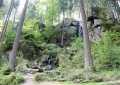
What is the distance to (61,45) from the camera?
25.9m

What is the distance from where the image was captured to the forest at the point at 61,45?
1399 cm

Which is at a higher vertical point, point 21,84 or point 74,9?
point 74,9

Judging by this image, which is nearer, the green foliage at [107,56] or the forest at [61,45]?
the forest at [61,45]

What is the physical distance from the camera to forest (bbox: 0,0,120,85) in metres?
14.0

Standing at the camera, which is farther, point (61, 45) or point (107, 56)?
point (61, 45)

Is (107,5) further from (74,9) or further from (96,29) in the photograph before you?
(74,9)

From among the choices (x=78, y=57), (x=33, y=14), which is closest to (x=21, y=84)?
(x=78, y=57)

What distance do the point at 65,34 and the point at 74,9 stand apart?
5.90 m

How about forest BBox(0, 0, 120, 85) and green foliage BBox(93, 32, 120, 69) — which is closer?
forest BBox(0, 0, 120, 85)

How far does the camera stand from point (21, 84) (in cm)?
1320

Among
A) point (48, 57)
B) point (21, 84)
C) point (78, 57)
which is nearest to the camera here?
point (21, 84)

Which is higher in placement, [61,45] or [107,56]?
[61,45]

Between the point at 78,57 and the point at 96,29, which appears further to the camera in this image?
the point at 96,29

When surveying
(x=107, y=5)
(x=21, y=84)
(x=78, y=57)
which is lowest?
(x=21, y=84)
